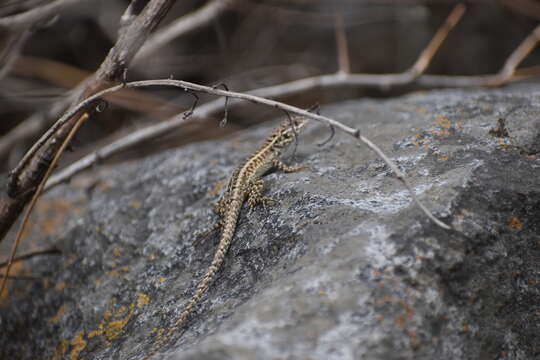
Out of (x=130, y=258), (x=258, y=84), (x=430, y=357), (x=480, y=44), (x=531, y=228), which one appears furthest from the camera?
(x=480, y=44)

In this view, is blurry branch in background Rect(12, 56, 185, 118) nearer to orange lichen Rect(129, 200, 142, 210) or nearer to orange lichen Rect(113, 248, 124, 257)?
orange lichen Rect(129, 200, 142, 210)

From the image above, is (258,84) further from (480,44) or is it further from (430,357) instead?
(430,357)

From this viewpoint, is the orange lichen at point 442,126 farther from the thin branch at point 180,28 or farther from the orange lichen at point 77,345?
the thin branch at point 180,28

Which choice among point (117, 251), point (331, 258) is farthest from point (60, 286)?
point (331, 258)

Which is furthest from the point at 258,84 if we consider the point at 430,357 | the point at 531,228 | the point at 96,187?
the point at 430,357

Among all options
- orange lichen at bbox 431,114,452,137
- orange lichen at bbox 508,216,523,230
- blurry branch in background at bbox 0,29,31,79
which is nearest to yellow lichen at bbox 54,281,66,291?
blurry branch in background at bbox 0,29,31,79
